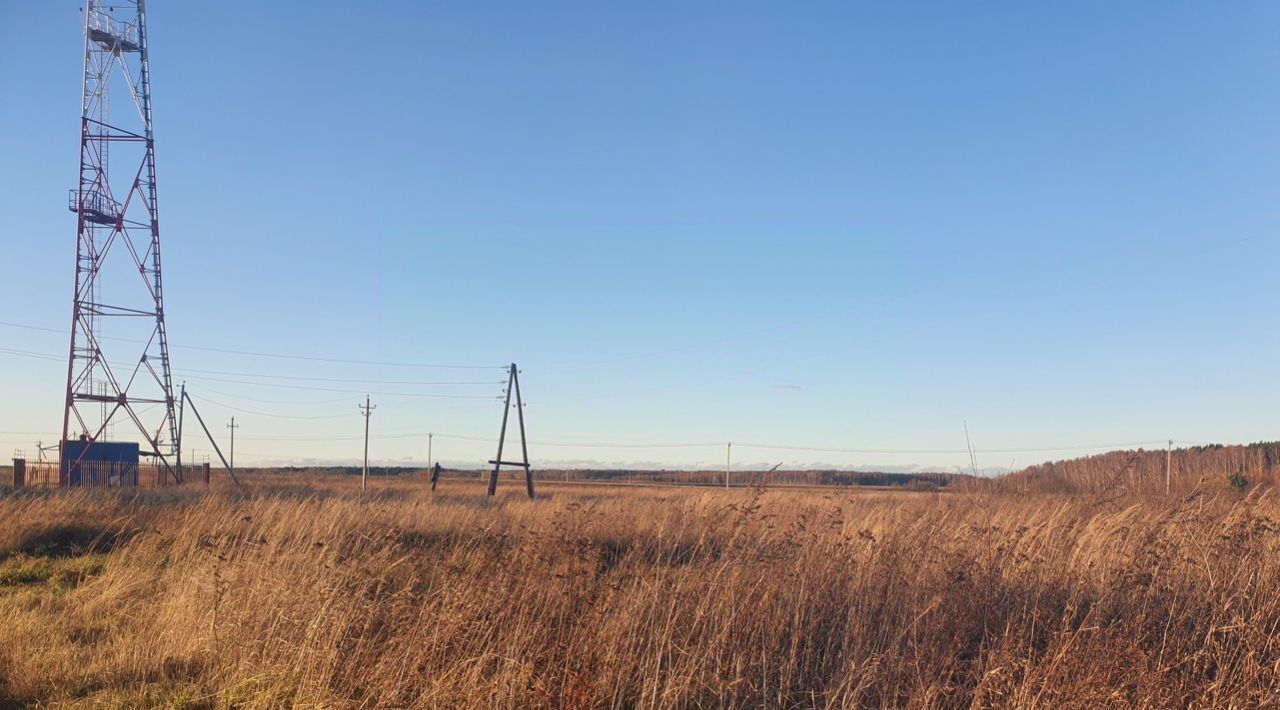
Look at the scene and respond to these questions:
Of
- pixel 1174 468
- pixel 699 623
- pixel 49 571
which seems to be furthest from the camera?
pixel 1174 468

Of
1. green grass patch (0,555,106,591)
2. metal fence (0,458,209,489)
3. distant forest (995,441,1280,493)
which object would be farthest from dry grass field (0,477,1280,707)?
metal fence (0,458,209,489)

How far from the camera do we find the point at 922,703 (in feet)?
15.3

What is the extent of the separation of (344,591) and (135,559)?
199 inches

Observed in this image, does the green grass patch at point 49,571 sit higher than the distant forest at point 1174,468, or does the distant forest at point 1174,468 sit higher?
the distant forest at point 1174,468

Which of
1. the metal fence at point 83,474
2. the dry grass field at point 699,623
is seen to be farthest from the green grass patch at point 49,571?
the metal fence at point 83,474

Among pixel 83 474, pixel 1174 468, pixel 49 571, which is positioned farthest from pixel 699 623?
pixel 83 474

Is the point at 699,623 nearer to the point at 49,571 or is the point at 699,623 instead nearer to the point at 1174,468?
the point at 49,571

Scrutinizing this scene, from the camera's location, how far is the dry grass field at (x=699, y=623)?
502 cm

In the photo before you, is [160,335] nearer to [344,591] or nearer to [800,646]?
[344,591]

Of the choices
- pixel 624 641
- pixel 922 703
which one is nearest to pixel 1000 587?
pixel 922 703

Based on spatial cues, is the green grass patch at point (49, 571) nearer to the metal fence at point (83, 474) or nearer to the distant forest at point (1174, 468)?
the distant forest at point (1174, 468)

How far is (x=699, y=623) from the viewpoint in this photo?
5645mm

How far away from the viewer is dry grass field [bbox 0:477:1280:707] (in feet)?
16.5

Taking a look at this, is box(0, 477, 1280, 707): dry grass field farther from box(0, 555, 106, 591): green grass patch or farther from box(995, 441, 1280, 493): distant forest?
box(995, 441, 1280, 493): distant forest
